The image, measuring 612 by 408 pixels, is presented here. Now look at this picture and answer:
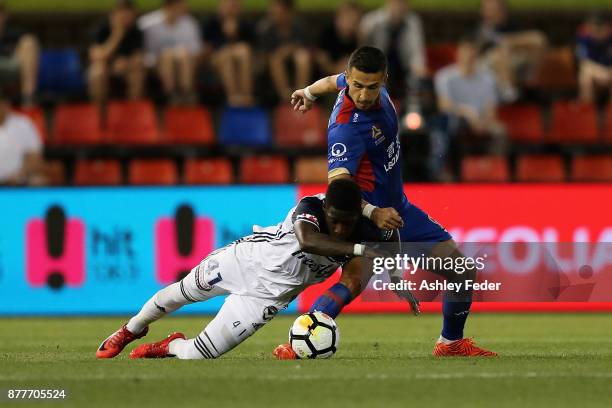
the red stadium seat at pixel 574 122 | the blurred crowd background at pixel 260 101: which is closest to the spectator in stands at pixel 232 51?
the blurred crowd background at pixel 260 101

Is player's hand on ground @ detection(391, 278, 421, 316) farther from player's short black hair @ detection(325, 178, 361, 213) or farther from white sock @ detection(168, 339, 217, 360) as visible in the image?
white sock @ detection(168, 339, 217, 360)

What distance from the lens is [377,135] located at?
900cm

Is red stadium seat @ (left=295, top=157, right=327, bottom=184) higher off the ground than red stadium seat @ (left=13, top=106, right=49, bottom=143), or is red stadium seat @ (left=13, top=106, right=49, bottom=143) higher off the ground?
red stadium seat @ (left=13, top=106, right=49, bottom=143)

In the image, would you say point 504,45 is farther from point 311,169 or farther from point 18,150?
point 18,150

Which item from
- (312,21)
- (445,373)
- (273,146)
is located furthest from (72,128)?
(445,373)

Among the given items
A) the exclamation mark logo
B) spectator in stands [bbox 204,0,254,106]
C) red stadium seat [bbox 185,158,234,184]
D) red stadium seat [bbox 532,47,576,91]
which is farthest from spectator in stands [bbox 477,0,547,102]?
the exclamation mark logo

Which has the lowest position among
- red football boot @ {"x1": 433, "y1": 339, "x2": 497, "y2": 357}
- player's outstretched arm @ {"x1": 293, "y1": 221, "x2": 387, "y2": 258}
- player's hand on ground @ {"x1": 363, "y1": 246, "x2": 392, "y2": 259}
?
red football boot @ {"x1": 433, "y1": 339, "x2": 497, "y2": 357}

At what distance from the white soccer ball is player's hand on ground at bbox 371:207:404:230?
765 millimetres

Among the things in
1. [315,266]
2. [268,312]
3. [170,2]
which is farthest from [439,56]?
[268,312]

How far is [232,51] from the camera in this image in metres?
17.8

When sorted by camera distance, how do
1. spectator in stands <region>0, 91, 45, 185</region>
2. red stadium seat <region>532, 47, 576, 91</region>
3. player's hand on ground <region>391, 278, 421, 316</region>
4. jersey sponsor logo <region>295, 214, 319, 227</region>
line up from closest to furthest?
jersey sponsor logo <region>295, 214, 319, 227</region>, player's hand on ground <region>391, 278, 421, 316</region>, spectator in stands <region>0, 91, 45, 185</region>, red stadium seat <region>532, 47, 576, 91</region>

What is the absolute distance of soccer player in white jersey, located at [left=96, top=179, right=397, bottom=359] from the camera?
339 inches

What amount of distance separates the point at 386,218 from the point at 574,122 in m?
10.4

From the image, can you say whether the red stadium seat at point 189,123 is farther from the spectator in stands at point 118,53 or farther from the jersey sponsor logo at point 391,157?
the jersey sponsor logo at point 391,157
